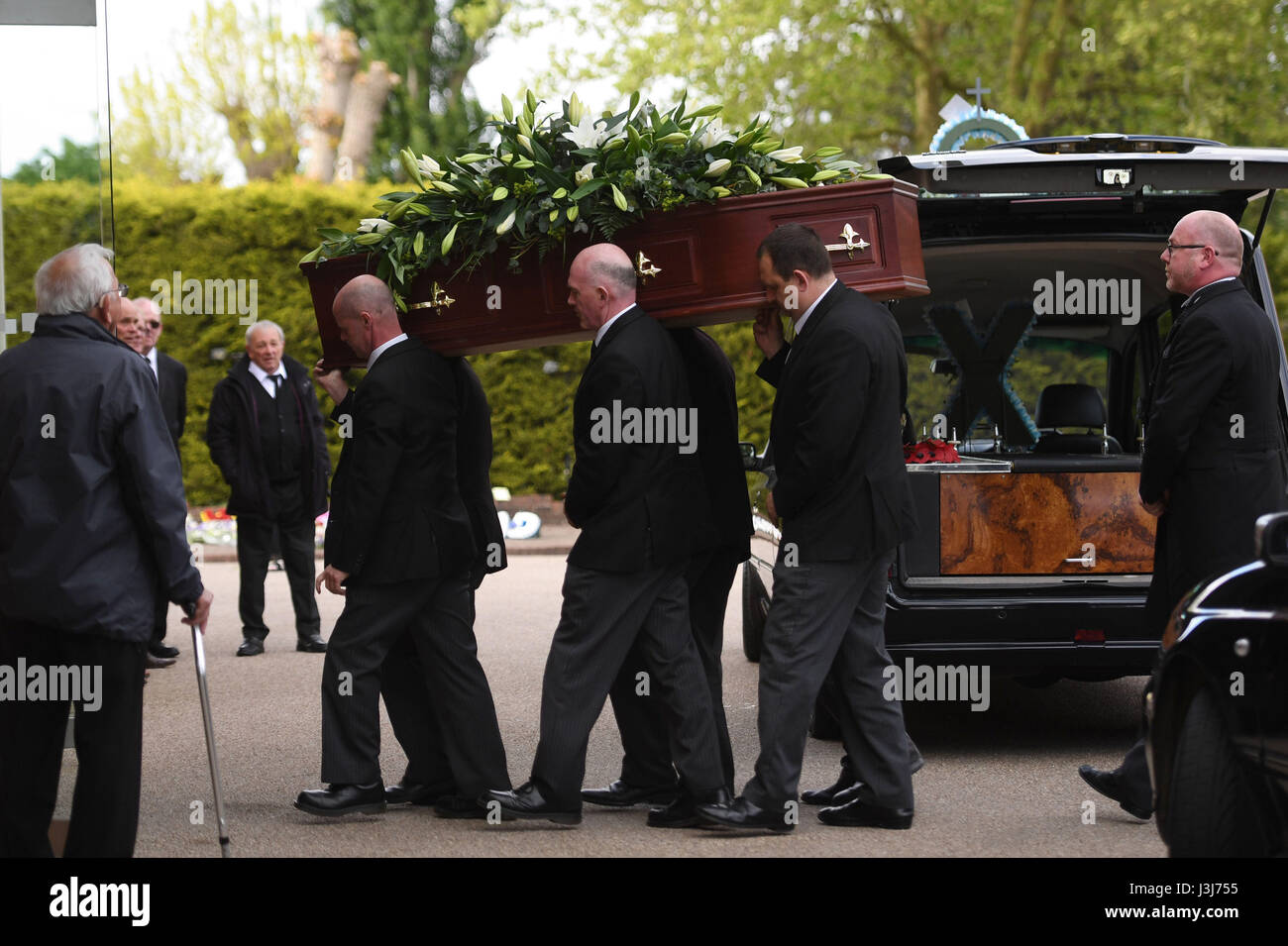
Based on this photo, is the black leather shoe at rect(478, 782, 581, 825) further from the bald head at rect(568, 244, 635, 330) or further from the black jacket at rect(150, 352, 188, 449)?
the black jacket at rect(150, 352, 188, 449)

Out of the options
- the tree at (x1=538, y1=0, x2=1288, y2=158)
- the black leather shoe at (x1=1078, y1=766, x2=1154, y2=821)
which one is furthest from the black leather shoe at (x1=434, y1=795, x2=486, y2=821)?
the tree at (x1=538, y1=0, x2=1288, y2=158)

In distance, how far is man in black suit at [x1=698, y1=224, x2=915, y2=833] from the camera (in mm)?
5621

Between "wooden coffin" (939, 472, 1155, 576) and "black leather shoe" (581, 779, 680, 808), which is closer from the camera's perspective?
"black leather shoe" (581, 779, 680, 808)

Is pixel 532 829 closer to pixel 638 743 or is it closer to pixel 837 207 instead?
pixel 638 743

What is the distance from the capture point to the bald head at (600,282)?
18.8ft

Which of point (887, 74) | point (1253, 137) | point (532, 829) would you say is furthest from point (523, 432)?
point (532, 829)

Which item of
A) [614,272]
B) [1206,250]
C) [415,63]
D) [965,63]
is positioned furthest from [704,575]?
[415,63]

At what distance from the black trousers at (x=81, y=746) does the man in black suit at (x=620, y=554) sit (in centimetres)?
151

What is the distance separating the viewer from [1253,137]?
21.1 meters

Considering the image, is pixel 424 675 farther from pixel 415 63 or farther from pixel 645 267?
pixel 415 63

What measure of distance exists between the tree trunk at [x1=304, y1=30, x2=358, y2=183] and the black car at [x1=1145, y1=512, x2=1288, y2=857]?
36.8 meters

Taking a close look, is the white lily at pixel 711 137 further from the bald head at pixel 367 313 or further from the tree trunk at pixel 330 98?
the tree trunk at pixel 330 98
